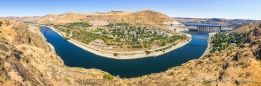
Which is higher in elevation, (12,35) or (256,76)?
(12,35)

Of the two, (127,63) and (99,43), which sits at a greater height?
(99,43)

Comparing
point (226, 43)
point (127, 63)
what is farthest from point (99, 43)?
point (226, 43)

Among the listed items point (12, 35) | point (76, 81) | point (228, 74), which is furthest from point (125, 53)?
point (228, 74)

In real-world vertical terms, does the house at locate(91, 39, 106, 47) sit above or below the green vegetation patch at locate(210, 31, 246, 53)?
above

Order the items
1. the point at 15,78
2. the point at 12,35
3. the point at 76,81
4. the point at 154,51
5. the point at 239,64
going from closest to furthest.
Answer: the point at 15,78
the point at 239,64
the point at 76,81
the point at 12,35
the point at 154,51

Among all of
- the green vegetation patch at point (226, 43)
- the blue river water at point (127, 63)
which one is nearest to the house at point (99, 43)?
the blue river water at point (127, 63)

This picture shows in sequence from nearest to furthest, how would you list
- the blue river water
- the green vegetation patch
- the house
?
the blue river water → the green vegetation patch → the house

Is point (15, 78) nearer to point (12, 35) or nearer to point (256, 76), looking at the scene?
point (256, 76)

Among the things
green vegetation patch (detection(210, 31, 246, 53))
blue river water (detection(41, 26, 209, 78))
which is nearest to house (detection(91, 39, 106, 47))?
blue river water (detection(41, 26, 209, 78))

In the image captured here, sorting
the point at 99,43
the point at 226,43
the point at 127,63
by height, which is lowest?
the point at 127,63

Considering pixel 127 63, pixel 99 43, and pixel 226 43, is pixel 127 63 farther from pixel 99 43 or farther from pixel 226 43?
pixel 226 43

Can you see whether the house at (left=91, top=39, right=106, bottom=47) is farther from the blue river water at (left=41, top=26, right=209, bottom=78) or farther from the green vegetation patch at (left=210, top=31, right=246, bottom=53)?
the green vegetation patch at (left=210, top=31, right=246, bottom=53)
